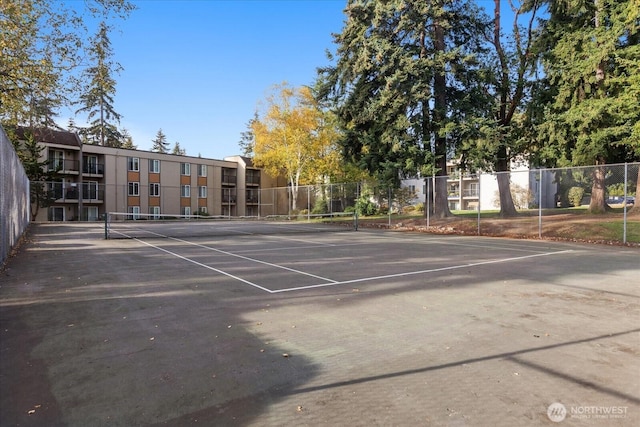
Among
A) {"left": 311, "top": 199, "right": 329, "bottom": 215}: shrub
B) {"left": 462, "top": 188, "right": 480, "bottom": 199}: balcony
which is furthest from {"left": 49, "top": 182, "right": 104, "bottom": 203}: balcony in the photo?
{"left": 462, "top": 188, "right": 480, "bottom": 199}: balcony

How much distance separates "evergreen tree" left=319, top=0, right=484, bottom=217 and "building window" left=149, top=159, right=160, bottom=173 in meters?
28.2

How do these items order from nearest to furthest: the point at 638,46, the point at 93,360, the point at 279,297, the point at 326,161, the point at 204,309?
1. the point at 93,360
2. the point at 204,309
3. the point at 279,297
4. the point at 638,46
5. the point at 326,161

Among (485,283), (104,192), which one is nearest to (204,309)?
(485,283)

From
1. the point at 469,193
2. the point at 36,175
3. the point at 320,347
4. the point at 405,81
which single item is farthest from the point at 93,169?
the point at 469,193

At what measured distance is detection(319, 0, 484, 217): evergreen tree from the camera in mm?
22375

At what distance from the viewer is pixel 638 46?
19328mm

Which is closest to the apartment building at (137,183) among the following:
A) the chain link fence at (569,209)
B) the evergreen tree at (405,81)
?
the evergreen tree at (405,81)

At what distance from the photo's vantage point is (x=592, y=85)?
21.8 metres

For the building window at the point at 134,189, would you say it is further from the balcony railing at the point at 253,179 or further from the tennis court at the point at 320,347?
the tennis court at the point at 320,347

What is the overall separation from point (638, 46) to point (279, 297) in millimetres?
22994

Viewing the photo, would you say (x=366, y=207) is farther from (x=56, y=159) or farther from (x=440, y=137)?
(x=56, y=159)

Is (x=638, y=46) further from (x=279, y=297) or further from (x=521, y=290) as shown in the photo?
(x=279, y=297)

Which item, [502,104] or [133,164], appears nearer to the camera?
[502,104]

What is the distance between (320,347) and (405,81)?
2071cm
